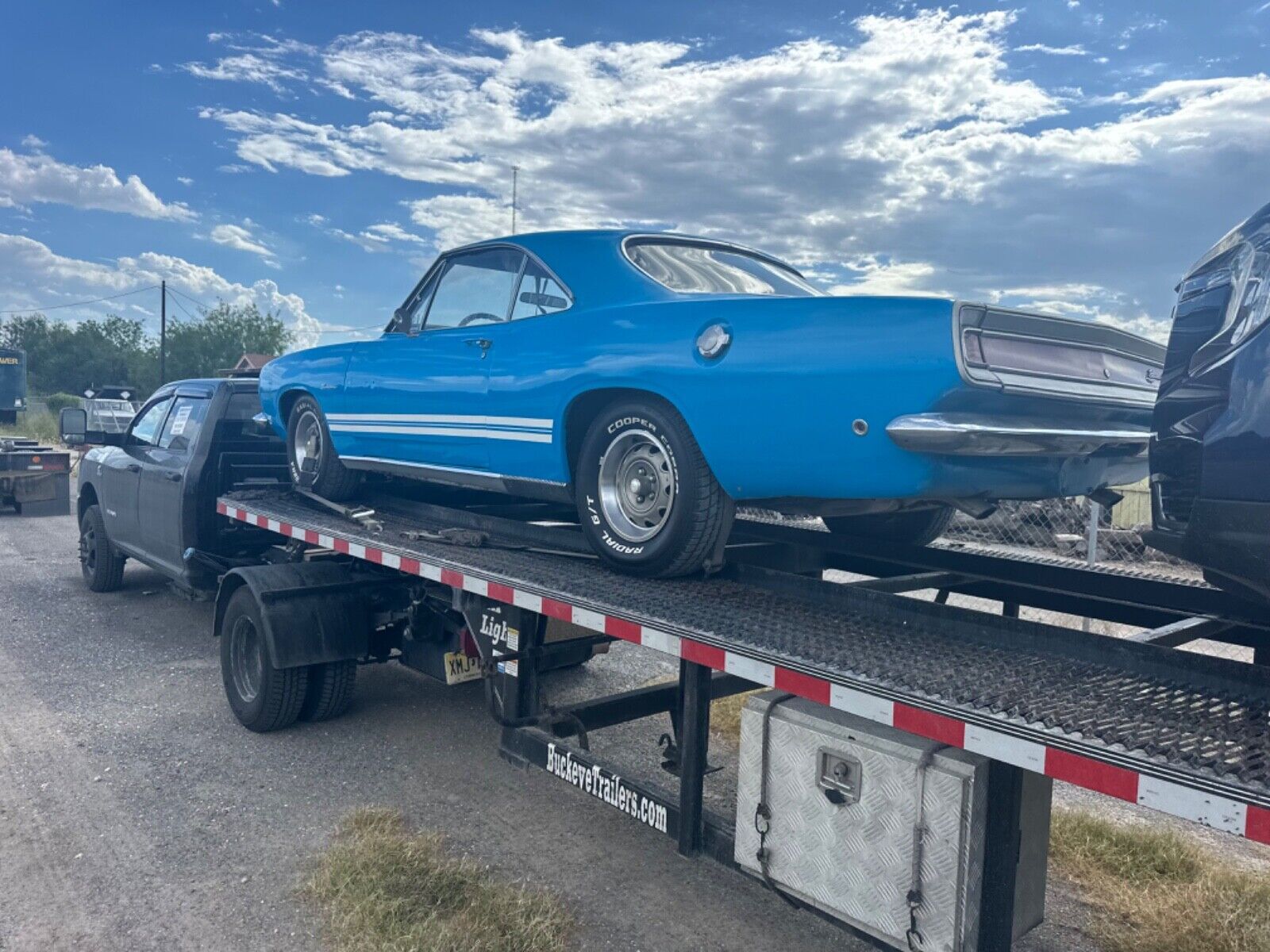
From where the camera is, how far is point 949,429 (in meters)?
2.90

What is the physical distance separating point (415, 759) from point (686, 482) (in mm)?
2202

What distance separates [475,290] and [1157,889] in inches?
151

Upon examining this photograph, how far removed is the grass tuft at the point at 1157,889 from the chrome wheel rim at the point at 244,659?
389 centimetres

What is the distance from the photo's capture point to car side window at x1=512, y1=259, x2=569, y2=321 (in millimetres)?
4375

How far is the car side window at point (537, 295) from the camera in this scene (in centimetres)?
438

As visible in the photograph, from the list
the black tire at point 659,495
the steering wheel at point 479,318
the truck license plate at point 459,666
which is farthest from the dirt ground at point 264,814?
the steering wheel at point 479,318

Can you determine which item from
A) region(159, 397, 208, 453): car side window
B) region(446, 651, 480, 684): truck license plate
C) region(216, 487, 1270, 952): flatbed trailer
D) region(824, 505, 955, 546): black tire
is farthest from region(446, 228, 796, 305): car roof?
region(159, 397, 208, 453): car side window

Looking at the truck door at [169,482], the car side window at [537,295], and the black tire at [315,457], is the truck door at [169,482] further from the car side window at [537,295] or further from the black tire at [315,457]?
the car side window at [537,295]

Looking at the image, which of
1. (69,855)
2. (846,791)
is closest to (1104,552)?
(846,791)

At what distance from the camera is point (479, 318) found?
15.8 ft

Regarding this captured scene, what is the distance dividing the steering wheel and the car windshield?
2.56ft

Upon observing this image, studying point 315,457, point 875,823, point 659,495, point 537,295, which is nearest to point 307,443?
point 315,457

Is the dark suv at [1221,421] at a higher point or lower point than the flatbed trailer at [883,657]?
higher

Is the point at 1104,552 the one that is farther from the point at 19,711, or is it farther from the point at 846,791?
the point at 19,711
